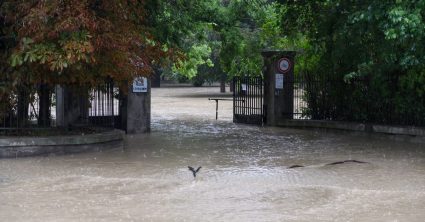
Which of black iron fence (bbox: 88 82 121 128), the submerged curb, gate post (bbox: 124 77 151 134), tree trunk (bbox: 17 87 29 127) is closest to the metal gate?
gate post (bbox: 124 77 151 134)

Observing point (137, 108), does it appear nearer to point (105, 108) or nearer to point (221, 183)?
point (105, 108)

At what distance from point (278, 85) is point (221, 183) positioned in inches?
436

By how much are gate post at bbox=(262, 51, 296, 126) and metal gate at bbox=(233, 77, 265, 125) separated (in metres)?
0.38

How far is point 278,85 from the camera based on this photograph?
20641 millimetres

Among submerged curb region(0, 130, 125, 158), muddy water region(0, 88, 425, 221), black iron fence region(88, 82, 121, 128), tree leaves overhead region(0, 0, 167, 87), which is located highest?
tree leaves overhead region(0, 0, 167, 87)

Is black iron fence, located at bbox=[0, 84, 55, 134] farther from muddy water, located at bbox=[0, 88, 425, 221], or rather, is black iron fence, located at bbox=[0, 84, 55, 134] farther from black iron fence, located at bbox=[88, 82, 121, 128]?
black iron fence, located at bbox=[88, 82, 121, 128]

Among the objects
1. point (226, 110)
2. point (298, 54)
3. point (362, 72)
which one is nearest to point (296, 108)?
point (298, 54)

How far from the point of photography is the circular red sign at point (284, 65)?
2053 centimetres

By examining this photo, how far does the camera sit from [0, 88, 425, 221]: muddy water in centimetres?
790

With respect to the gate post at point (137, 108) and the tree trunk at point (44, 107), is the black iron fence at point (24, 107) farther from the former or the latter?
the gate post at point (137, 108)

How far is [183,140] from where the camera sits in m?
16.2

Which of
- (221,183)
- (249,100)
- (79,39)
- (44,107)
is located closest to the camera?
(221,183)

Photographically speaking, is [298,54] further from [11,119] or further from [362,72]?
[11,119]

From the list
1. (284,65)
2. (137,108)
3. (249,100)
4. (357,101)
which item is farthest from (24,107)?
(249,100)
